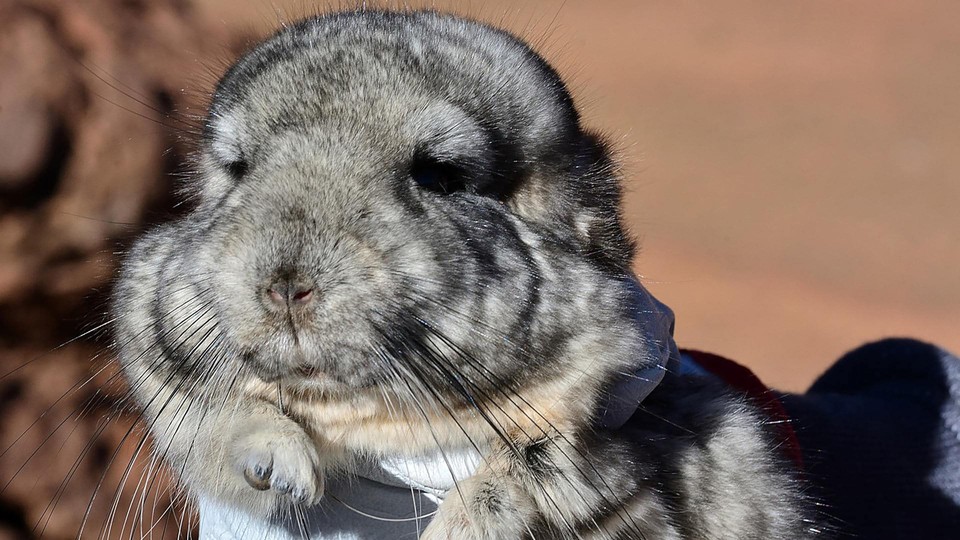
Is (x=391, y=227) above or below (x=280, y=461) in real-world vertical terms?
above

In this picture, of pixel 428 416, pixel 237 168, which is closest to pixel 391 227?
pixel 428 416

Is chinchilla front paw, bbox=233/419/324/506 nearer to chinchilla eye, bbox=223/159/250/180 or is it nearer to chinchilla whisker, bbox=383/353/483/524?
chinchilla whisker, bbox=383/353/483/524

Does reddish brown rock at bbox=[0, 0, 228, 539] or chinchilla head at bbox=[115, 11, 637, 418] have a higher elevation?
chinchilla head at bbox=[115, 11, 637, 418]

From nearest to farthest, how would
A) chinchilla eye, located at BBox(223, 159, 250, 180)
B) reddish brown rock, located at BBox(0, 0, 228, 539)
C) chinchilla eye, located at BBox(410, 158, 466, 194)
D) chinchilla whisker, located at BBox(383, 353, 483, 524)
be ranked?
1. chinchilla whisker, located at BBox(383, 353, 483, 524)
2. chinchilla eye, located at BBox(410, 158, 466, 194)
3. chinchilla eye, located at BBox(223, 159, 250, 180)
4. reddish brown rock, located at BBox(0, 0, 228, 539)

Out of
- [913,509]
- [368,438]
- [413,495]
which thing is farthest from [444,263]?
[913,509]

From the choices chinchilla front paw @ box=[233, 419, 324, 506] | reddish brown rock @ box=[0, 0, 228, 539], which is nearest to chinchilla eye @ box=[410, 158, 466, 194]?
chinchilla front paw @ box=[233, 419, 324, 506]

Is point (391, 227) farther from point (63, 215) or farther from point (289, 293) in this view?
point (63, 215)

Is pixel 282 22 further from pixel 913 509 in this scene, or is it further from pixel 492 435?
pixel 913 509

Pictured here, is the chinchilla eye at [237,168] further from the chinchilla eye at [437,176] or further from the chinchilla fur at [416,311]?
the chinchilla eye at [437,176]
